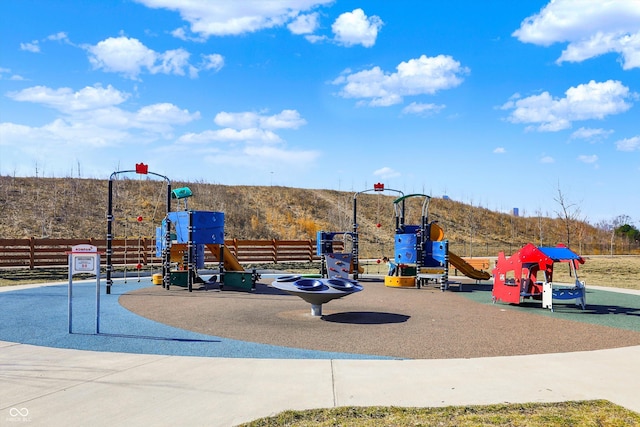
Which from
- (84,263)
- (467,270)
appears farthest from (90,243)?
(84,263)

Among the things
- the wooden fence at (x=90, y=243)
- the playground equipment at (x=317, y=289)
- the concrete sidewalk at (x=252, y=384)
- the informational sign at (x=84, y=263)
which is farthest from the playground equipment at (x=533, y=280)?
the wooden fence at (x=90, y=243)

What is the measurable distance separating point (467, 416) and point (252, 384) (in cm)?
263

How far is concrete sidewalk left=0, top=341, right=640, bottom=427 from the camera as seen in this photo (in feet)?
18.2

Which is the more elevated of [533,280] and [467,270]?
[533,280]

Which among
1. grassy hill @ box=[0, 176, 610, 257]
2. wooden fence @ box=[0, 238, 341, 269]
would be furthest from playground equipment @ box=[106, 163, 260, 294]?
grassy hill @ box=[0, 176, 610, 257]

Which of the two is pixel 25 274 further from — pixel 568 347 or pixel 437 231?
pixel 568 347

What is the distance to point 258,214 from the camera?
242 feet

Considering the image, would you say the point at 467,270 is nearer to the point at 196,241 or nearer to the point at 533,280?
the point at 533,280

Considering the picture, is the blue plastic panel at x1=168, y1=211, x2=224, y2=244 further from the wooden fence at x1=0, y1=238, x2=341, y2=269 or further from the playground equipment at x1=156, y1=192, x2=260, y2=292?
the wooden fence at x1=0, y1=238, x2=341, y2=269

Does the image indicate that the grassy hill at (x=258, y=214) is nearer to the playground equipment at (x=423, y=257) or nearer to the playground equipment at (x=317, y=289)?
the playground equipment at (x=423, y=257)

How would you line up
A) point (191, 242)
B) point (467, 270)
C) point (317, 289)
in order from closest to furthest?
point (317, 289)
point (191, 242)
point (467, 270)

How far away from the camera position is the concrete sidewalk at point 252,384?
18.2 ft

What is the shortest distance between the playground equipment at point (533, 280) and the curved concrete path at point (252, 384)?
6455 millimetres

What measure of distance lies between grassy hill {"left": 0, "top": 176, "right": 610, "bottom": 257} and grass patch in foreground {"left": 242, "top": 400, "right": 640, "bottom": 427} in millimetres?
43179
